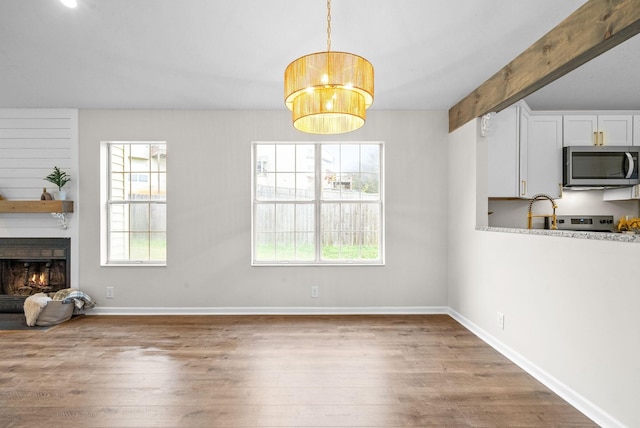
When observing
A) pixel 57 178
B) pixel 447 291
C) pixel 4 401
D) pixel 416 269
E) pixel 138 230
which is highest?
pixel 57 178

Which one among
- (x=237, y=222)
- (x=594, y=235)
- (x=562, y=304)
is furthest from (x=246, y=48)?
(x=562, y=304)

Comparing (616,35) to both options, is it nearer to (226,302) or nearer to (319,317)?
(319,317)

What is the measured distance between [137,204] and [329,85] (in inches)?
136

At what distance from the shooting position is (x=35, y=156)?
4.15m

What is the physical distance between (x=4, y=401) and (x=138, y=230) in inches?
89.9

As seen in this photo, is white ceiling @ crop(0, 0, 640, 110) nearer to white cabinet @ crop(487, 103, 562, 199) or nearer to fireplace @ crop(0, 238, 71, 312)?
white cabinet @ crop(487, 103, 562, 199)

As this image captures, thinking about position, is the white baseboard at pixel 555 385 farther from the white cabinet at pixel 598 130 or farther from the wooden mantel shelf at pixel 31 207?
the wooden mantel shelf at pixel 31 207

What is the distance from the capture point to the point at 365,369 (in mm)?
2707

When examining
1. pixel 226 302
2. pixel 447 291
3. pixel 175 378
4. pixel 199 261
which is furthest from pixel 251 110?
pixel 447 291

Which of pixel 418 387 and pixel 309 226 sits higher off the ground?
pixel 309 226

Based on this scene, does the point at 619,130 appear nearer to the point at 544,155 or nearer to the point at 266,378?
the point at 544,155

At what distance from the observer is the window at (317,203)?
4.28 m

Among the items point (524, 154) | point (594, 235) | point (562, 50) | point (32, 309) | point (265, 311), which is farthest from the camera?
point (265, 311)

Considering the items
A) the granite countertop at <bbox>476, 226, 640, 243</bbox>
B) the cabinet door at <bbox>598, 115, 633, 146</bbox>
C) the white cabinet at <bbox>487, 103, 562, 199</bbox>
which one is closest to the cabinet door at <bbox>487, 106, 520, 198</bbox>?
the white cabinet at <bbox>487, 103, 562, 199</bbox>
